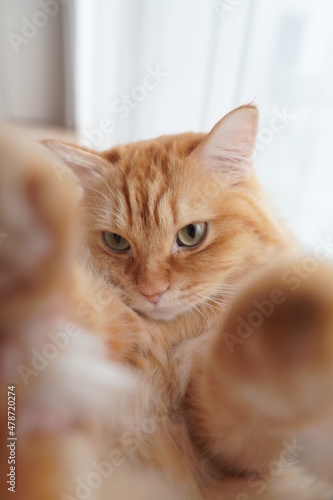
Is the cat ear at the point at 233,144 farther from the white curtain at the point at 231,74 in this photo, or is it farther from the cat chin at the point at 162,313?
the cat chin at the point at 162,313

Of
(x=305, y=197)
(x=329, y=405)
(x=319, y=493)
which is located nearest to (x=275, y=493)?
(x=319, y=493)

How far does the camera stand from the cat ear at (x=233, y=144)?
433 mm

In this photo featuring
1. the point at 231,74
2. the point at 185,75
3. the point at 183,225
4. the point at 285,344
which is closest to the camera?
the point at 285,344

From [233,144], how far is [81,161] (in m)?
0.19

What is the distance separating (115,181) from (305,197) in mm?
404

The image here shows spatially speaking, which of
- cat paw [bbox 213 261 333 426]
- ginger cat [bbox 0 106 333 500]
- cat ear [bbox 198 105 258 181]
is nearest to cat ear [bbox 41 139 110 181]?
ginger cat [bbox 0 106 333 500]

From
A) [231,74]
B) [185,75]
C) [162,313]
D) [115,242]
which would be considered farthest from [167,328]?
[185,75]

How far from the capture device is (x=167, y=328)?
46cm

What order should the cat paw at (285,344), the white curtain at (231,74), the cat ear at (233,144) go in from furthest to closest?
the white curtain at (231,74)
the cat ear at (233,144)
the cat paw at (285,344)

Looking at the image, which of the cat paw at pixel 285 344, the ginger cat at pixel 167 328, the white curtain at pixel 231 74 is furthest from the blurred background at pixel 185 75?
the cat paw at pixel 285 344

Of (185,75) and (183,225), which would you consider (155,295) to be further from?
(185,75)

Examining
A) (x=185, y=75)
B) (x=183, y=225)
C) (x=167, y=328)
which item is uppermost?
(x=185, y=75)

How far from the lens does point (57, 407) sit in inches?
14.3

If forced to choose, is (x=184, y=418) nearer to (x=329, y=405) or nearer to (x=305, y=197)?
(x=329, y=405)
